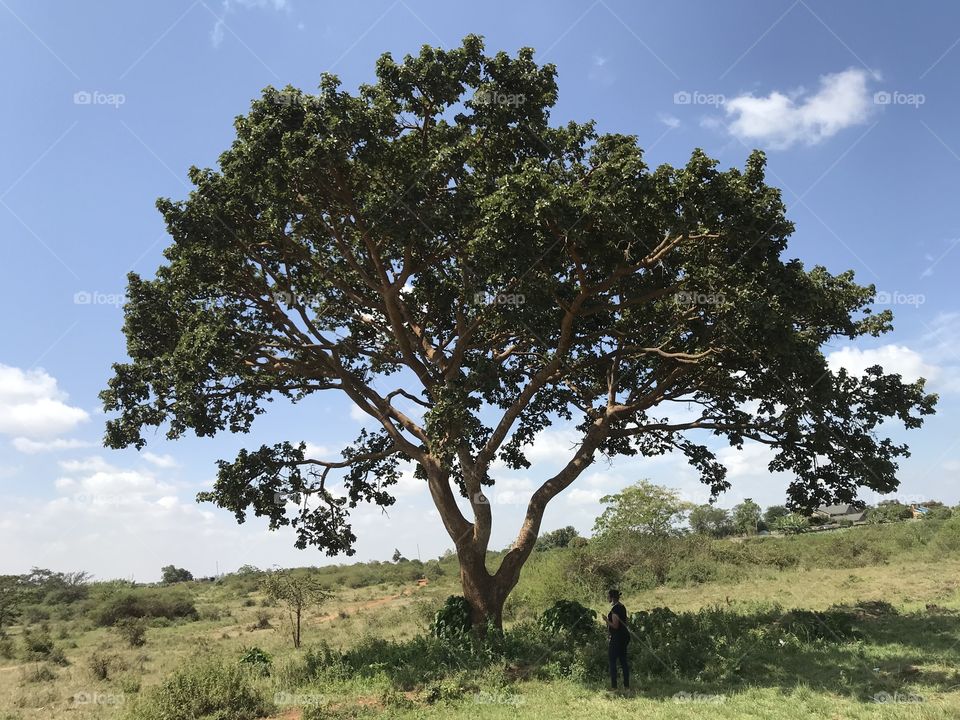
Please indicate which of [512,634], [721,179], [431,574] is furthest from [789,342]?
[431,574]

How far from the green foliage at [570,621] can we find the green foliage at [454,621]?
2502 mm

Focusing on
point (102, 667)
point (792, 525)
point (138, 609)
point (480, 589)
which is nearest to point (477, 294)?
point (480, 589)

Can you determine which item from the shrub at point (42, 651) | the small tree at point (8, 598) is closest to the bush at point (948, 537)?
the shrub at point (42, 651)

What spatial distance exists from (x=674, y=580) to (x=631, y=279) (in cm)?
2577

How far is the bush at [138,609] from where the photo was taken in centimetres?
4009

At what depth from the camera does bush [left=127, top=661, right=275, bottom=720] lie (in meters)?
11.2

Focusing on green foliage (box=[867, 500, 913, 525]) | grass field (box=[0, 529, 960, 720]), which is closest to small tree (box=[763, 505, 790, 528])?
green foliage (box=[867, 500, 913, 525])

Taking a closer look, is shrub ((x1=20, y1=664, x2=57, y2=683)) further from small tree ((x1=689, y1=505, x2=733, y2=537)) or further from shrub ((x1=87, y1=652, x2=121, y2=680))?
small tree ((x1=689, y1=505, x2=733, y2=537))

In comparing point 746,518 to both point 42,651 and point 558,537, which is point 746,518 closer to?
point 558,537

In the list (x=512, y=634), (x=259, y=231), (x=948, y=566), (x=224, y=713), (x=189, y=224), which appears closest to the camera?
(x=224, y=713)

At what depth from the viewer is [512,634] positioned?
644 inches

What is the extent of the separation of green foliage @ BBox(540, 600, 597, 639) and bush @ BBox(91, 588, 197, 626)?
31.8 meters

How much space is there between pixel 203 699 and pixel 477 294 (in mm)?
10101

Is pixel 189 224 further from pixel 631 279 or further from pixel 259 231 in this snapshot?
pixel 631 279
